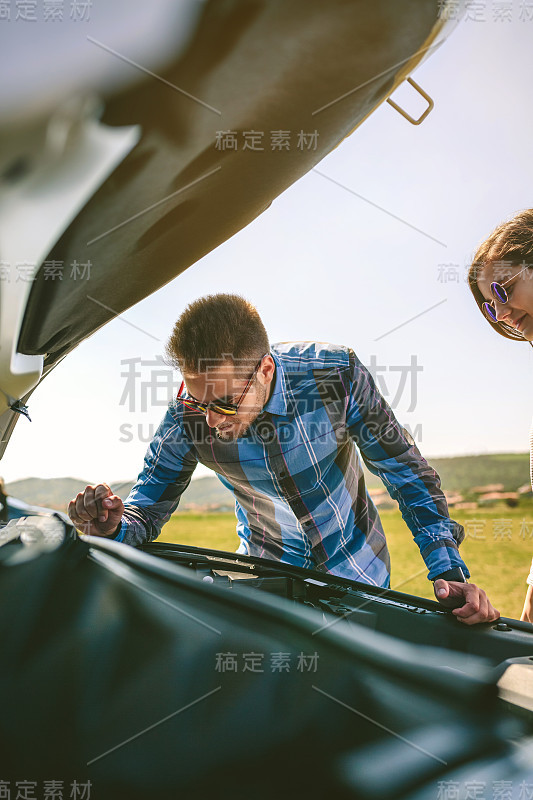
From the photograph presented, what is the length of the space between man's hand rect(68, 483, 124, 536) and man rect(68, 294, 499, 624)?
0.01 metres

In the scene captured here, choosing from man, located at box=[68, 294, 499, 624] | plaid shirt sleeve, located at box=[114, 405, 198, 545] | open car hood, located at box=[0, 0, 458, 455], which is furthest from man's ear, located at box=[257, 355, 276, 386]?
open car hood, located at box=[0, 0, 458, 455]

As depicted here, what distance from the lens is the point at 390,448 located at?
3.58 feet

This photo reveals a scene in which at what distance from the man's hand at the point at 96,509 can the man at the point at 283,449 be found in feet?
0.03

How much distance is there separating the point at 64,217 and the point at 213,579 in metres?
0.57

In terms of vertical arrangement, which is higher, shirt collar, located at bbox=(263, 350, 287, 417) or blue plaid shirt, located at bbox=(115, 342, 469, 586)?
shirt collar, located at bbox=(263, 350, 287, 417)

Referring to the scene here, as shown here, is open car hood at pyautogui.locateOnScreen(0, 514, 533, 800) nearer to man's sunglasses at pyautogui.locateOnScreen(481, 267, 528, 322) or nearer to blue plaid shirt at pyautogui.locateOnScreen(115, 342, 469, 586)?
blue plaid shirt at pyautogui.locateOnScreen(115, 342, 469, 586)

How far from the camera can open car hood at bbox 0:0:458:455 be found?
562 millimetres

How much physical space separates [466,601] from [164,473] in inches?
26.4

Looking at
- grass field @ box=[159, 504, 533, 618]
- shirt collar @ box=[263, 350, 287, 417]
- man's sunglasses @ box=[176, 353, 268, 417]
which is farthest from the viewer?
grass field @ box=[159, 504, 533, 618]

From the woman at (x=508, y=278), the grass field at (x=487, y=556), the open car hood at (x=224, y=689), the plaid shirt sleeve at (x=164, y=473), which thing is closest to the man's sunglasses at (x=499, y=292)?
the woman at (x=508, y=278)

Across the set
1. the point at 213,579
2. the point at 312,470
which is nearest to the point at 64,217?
the point at 213,579

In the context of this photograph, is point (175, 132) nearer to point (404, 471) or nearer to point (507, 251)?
point (507, 251)

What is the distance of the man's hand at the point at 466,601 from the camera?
0.78 m

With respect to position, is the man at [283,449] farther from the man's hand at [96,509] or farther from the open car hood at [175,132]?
the open car hood at [175,132]
